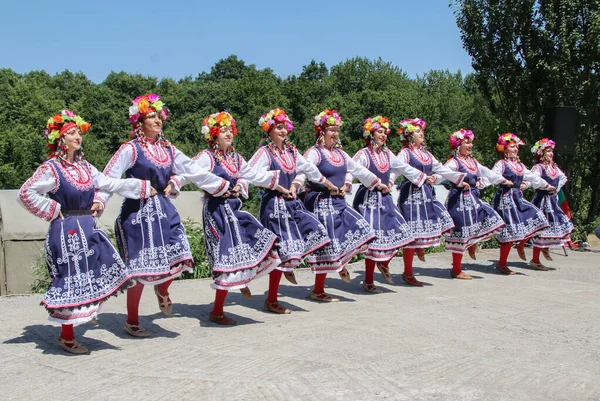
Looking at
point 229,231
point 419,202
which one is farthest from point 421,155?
point 229,231

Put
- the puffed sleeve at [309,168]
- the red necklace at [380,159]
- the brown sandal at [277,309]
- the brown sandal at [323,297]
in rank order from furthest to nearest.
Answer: the red necklace at [380,159], the brown sandal at [323,297], the puffed sleeve at [309,168], the brown sandal at [277,309]

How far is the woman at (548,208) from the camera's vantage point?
9.85 meters

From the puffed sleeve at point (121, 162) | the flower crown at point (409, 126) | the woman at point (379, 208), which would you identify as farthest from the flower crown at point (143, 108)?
the flower crown at point (409, 126)

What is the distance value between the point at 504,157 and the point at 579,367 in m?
5.25

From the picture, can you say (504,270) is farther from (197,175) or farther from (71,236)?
(71,236)

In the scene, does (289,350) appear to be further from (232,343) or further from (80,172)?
(80,172)

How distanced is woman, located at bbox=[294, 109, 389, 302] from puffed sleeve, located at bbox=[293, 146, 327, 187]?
10mm

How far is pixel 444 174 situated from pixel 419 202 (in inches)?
22.9

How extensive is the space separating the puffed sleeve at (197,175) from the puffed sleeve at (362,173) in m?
1.80

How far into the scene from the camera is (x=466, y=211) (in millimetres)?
8883

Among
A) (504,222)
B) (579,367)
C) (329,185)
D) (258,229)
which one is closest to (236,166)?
(258,229)

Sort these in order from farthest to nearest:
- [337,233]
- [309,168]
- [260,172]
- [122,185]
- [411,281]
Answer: [411,281], [337,233], [309,168], [260,172], [122,185]

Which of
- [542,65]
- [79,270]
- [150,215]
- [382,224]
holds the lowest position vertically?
[79,270]

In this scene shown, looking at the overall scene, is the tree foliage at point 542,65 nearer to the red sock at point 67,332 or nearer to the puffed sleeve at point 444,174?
the puffed sleeve at point 444,174
